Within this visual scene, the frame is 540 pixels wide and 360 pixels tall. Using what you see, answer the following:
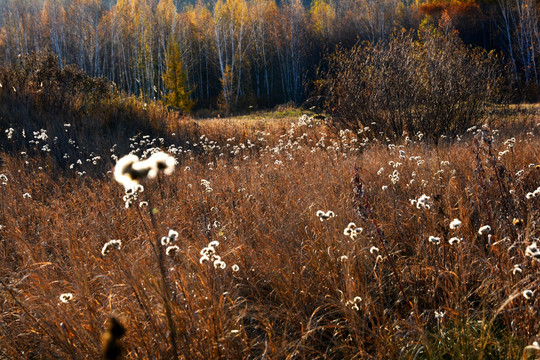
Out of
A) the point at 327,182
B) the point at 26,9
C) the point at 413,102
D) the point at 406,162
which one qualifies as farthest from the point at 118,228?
the point at 26,9

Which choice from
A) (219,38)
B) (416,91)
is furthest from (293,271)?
(219,38)

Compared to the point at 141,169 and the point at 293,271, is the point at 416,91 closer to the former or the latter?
the point at 293,271

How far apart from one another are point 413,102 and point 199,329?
24.7ft

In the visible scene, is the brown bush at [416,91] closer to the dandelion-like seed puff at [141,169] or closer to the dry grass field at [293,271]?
the dry grass field at [293,271]

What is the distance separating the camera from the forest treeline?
98.1 feet

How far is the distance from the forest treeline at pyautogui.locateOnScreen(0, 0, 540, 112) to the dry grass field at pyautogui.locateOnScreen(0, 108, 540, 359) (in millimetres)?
25891

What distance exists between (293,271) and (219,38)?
113 ft

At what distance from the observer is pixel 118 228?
12.6ft

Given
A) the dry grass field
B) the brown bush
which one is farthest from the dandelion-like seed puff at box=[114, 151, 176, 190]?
the brown bush

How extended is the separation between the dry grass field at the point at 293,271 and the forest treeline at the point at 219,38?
1019 inches

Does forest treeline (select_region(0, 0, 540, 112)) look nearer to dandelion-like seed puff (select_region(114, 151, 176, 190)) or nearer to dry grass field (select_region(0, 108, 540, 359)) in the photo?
dry grass field (select_region(0, 108, 540, 359))

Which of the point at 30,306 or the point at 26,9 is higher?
the point at 26,9

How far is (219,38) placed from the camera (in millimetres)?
34000

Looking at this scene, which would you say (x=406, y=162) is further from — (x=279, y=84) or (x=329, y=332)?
(x=279, y=84)
